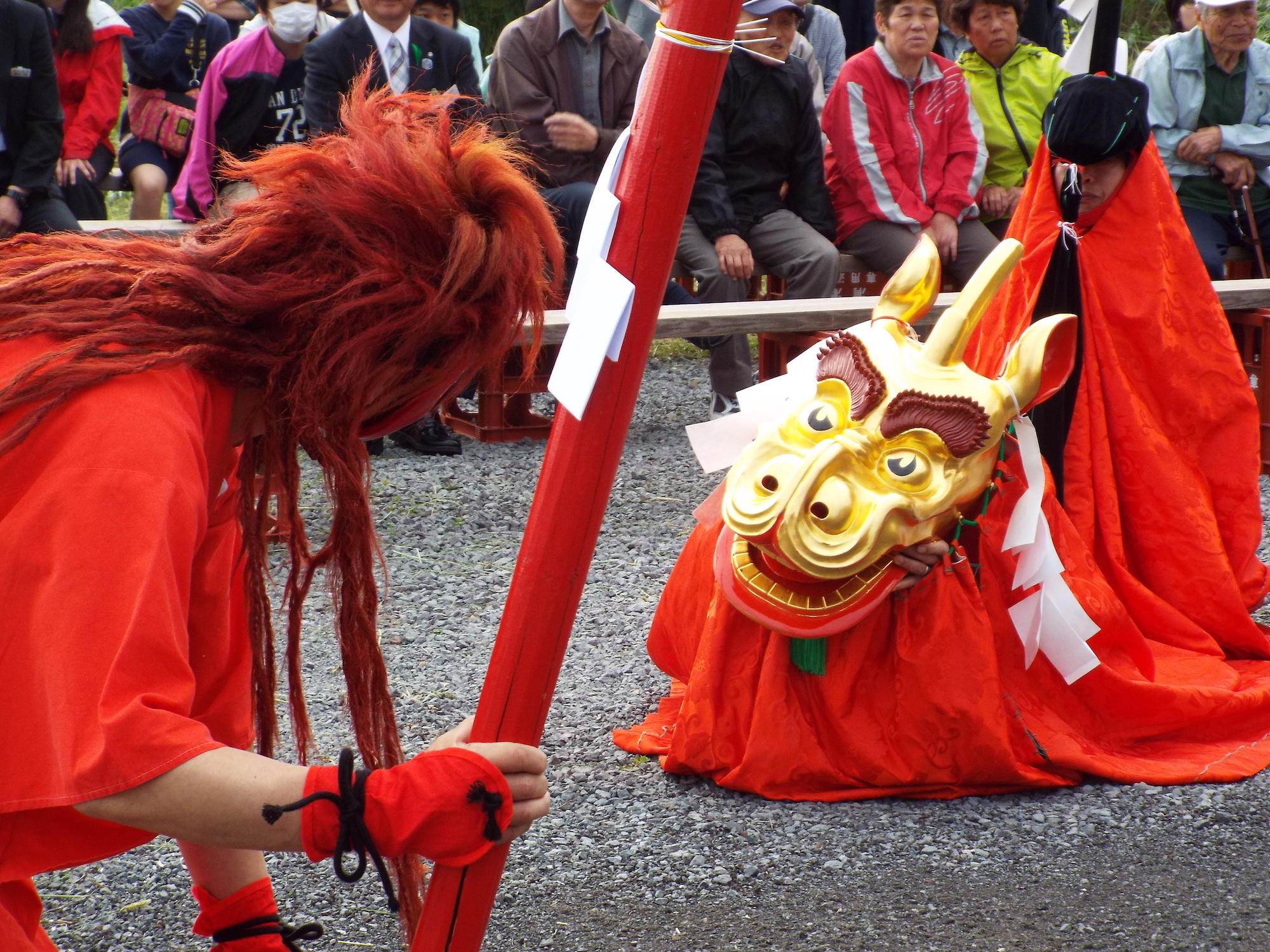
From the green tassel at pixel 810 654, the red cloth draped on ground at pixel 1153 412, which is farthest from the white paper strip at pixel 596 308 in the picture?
the red cloth draped on ground at pixel 1153 412

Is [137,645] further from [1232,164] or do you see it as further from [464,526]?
[1232,164]

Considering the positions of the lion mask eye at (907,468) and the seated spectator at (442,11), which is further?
the seated spectator at (442,11)

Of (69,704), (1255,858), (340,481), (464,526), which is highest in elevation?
(340,481)

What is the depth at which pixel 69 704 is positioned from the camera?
3.54 ft

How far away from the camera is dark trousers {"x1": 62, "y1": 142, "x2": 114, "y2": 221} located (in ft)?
18.9

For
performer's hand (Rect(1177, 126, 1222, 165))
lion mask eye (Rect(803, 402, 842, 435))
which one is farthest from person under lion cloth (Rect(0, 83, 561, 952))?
performer's hand (Rect(1177, 126, 1222, 165))

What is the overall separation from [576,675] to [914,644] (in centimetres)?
102

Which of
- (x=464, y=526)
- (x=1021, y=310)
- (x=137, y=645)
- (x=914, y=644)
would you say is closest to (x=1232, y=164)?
(x=1021, y=310)

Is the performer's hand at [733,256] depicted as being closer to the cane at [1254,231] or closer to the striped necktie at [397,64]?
the striped necktie at [397,64]

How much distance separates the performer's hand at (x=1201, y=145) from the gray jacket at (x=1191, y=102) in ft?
0.08

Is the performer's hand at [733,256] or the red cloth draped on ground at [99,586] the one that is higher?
the red cloth draped on ground at [99,586]

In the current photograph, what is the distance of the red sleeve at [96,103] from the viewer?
5738 millimetres

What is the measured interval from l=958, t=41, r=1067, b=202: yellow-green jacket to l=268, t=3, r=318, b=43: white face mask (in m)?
2.95

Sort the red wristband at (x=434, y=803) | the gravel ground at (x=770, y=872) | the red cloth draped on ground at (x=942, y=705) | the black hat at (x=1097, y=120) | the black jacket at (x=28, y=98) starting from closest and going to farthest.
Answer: the red wristband at (x=434, y=803)
the gravel ground at (x=770, y=872)
the red cloth draped on ground at (x=942, y=705)
the black hat at (x=1097, y=120)
the black jacket at (x=28, y=98)
